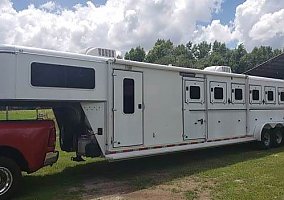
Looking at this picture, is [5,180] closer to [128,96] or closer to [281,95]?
[128,96]

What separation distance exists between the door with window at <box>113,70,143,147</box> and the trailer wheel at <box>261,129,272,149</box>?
19.6 feet

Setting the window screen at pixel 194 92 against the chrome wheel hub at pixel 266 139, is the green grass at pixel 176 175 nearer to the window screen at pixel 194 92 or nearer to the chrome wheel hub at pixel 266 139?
the chrome wheel hub at pixel 266 139

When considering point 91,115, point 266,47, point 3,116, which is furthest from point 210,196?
point 266,47

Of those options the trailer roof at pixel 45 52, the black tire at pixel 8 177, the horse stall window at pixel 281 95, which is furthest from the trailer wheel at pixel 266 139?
the black tire at pixel 8 177

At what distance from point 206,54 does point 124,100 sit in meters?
97.0

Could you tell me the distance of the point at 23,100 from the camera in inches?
282

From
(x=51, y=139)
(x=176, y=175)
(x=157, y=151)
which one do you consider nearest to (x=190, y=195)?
(x=176, y=175)

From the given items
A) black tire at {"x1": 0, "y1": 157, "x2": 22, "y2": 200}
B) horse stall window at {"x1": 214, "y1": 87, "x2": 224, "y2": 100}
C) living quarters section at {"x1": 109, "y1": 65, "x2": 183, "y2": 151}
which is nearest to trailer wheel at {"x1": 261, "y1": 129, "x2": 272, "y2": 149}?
horse stall window at {"x1": 214, "y1": 87, "x2": 224, "y2": 100}

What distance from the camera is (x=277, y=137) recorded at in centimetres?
1408

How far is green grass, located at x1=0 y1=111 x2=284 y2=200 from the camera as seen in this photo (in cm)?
728

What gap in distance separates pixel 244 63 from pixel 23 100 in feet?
293

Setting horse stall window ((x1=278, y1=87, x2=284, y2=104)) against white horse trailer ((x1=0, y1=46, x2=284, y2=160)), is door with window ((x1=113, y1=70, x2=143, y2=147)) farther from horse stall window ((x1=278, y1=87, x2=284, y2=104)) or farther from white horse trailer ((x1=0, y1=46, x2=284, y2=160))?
horse stall window ((x1=278, y1=87, x2=284, y2=104))

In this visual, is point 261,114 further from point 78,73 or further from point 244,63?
point 244,63

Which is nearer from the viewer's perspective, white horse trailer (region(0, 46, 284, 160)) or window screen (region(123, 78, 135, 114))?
white horse trailer (region(0, 46, 284, 160))
